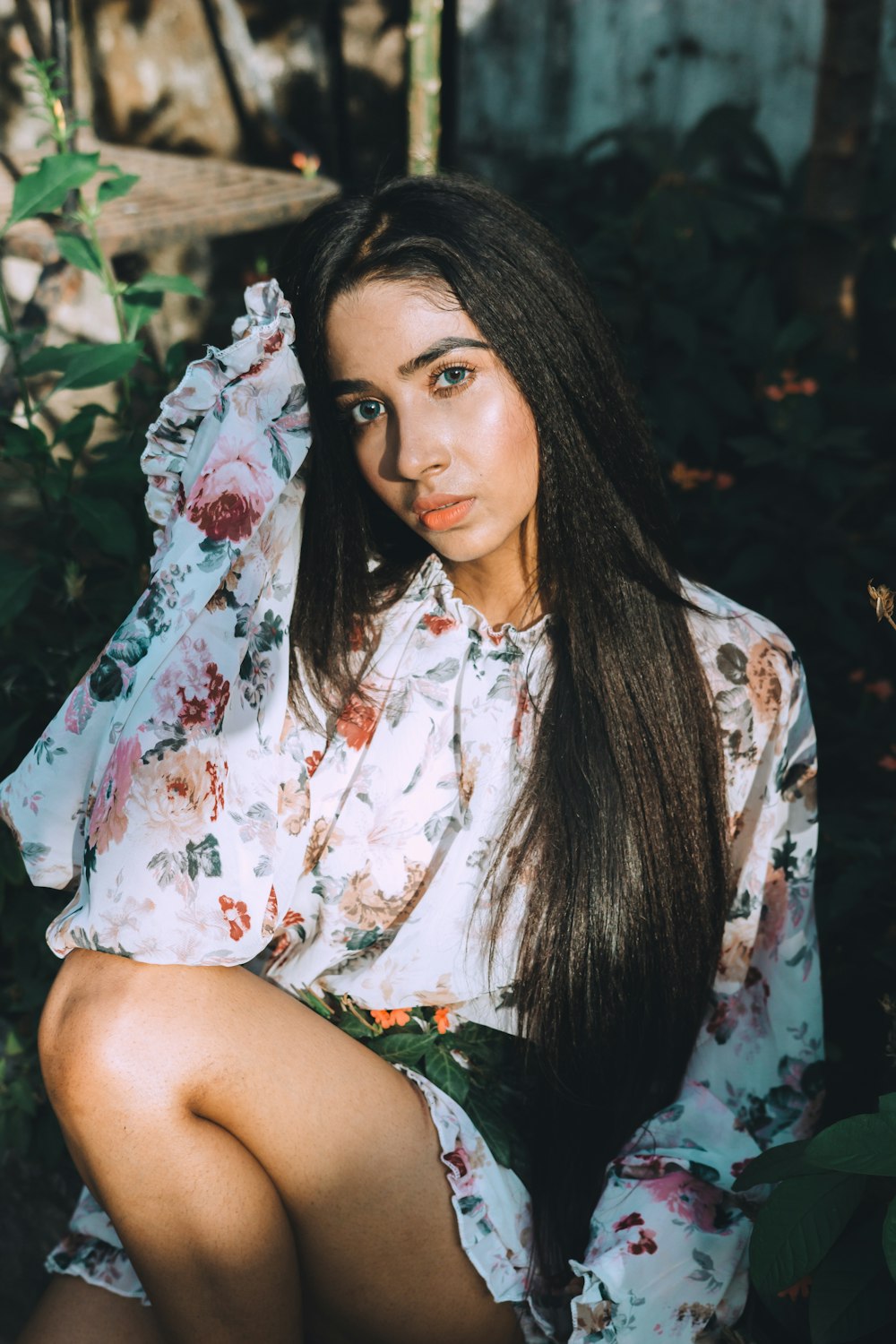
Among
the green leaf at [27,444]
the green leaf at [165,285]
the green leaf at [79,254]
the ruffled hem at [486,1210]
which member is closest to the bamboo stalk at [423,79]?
the green leaf at [165,285]

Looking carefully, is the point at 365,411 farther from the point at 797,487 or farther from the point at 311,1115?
the point at 797,487

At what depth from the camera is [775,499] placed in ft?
8.82

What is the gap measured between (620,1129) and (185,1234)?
625mm

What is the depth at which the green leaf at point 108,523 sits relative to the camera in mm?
1903

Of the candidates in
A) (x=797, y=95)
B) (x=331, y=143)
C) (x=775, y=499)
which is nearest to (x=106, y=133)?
(x=331, y=143)

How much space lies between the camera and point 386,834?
5.72ft

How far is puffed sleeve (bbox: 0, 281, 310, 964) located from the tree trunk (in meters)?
1.64

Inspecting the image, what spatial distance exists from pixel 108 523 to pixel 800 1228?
1.34m

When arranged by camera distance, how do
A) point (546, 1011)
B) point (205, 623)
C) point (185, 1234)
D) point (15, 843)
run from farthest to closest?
1. point (15, 843)
2. point (546, 1011)
3. point (205, 623)
4. point (185, 1234)

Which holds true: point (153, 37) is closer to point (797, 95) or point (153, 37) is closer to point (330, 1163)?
point (797, 95)

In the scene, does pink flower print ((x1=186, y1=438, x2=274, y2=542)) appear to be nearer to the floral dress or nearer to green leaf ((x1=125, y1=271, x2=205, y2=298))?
the floral dress

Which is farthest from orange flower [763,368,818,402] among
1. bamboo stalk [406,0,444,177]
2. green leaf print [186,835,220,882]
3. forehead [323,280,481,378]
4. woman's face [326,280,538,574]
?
green leaf print [186,835,220,882]

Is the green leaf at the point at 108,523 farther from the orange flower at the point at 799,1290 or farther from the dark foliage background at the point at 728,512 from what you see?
the orange flower at the point at 799,1290

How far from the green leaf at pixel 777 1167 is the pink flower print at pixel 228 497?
3.22 feet
